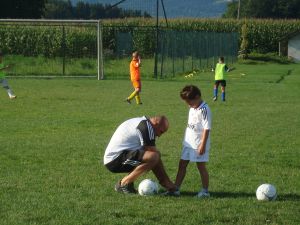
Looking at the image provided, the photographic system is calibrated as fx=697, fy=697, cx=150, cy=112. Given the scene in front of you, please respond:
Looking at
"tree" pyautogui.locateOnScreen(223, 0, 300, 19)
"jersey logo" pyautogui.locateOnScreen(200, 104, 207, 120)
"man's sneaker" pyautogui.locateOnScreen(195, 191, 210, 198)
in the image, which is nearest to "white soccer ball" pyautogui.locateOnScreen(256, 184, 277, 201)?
"man's sneaker" pyautogui.locateOnScreen(195, 191, 210, 198)

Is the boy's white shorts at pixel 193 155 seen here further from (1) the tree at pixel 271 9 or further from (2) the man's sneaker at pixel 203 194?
(1) the tree at pixel 271 9

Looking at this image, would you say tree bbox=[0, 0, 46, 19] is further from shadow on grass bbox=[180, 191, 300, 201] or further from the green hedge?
shadow on grass bbox=[180, 191, 300, 201]

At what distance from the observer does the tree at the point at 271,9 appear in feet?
346

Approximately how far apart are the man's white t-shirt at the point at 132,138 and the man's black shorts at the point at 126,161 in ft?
0.16

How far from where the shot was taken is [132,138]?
8.70 meters

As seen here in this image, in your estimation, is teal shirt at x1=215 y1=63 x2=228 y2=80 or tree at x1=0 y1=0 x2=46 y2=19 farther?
tree at x1=0 y1=0 x2=46 y2=19

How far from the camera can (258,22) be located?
7069 centimetres

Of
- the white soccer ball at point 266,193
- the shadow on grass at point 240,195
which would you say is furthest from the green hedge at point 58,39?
the white soccer ball at point 266,193

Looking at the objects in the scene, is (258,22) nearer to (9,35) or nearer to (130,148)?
(9,35)

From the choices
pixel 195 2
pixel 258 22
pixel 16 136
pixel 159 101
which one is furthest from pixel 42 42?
pixel 195 2

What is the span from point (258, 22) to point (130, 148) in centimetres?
6371

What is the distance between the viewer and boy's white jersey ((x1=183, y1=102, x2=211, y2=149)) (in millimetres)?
8703

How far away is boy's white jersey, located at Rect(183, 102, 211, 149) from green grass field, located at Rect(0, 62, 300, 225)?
2.26 ft

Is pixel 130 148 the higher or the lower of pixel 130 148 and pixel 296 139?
the higher
